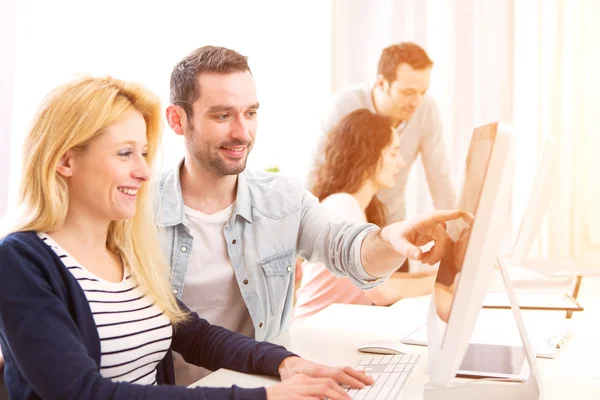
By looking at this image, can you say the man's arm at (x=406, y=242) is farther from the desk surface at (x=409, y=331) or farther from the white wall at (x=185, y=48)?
the white wall at (x=185, y=48)

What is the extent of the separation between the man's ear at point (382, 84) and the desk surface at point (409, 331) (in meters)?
1.52

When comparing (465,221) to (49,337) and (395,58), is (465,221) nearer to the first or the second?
(49,337)

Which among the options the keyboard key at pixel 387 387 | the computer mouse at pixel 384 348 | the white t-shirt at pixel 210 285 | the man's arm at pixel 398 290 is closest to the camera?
the keyboard key at pixel 387 387

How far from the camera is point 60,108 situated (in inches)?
46.9

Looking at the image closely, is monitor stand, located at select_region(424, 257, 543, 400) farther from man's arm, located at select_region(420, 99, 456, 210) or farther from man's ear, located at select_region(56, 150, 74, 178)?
man's arm, located at select_region(420, 99, 456, 210)

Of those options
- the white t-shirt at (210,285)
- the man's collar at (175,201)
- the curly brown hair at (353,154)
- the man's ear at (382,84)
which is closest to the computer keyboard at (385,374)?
the white t-shirt at (210,285)

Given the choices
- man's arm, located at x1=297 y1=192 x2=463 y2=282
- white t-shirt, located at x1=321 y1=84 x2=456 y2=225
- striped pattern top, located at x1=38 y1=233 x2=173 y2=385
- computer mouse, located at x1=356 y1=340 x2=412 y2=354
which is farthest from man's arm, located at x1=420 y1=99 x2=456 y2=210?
striped pattern top, located at x1=38 y1=233 x2=173 y2=385

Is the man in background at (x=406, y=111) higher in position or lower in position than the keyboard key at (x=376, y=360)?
higher

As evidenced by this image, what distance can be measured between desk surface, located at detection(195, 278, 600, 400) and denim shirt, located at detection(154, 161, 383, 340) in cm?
11

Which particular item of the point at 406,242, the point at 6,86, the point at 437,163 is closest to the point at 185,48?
the point at 6,86

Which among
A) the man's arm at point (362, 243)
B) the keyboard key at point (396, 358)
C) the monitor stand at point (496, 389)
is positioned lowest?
the keyboard key at point (396, 358)

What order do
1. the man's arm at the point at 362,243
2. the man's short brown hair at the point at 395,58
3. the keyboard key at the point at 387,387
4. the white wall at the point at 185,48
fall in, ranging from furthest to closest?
the man's short brown hair at the point at 395,58, the white wall at the point at 185,48, the man's arm at the point at 362,243, the keyboard key at the point at 387,387

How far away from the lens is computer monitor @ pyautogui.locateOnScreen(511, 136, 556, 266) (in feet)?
6.45

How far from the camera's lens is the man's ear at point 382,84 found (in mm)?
3488
